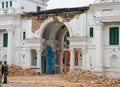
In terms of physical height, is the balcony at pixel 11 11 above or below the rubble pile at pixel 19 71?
above

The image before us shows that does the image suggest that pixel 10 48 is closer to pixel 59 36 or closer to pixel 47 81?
pixel 59 36

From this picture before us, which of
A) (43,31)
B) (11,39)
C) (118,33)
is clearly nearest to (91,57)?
(118,33)

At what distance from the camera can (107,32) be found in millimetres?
30953

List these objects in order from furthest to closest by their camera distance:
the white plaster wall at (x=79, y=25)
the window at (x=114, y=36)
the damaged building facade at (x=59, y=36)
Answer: the white plaster wall at (x=79, y=25) → the damaged building facade at (x=59, y=36) → the window at (x=114, y=36)

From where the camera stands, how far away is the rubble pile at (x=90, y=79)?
2650 cm

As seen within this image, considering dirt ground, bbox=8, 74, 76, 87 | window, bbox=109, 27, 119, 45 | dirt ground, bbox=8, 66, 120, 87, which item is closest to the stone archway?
dirt ground, bbox=8, 66, 120, 87

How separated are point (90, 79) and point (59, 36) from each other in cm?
1222

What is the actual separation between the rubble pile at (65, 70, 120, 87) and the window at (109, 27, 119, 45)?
3489 mm

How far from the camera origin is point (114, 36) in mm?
30609

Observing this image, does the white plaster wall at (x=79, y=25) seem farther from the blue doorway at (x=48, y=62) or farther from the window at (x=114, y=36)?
the blue doorway at (x=48, y=62)

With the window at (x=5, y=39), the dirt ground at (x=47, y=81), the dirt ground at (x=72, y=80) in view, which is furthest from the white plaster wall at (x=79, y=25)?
the window at (x=5, y=39)

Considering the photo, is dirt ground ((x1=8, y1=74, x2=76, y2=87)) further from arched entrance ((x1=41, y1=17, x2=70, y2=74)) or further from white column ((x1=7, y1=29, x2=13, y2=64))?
white column ((x1=7, y1=29, x2=13, y2=64))

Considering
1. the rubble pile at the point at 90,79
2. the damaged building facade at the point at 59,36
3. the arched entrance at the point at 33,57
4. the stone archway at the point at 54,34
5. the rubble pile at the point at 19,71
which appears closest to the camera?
the rubble pile at the point at 90,79

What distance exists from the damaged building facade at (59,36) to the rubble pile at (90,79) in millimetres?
1491
